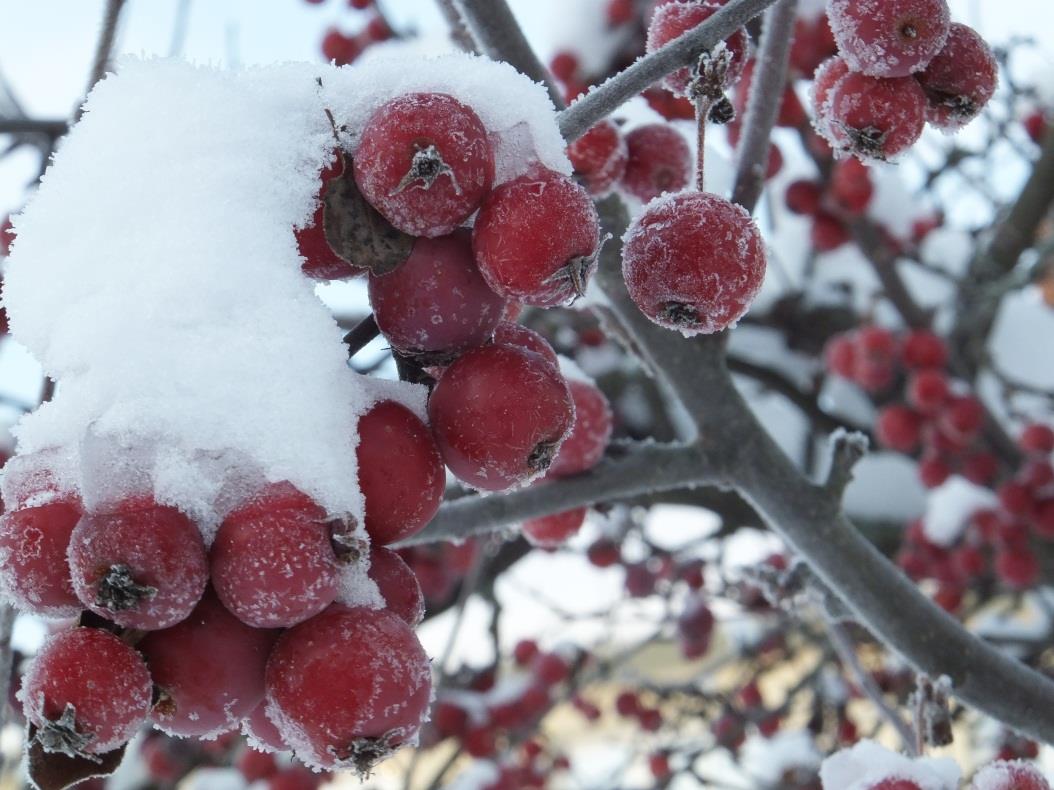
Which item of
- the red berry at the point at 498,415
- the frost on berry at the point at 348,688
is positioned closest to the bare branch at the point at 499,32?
the red berry at the point at 498,415

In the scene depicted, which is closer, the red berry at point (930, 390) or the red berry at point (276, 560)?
the red berry at point (276, 560)

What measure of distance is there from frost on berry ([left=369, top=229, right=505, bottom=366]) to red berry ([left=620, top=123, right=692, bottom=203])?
718 mm

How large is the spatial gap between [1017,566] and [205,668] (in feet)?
12.9

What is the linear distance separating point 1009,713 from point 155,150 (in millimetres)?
1593

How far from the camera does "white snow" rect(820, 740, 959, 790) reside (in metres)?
1.37

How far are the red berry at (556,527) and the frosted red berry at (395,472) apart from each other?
3.33 feet

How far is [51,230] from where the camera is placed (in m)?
1.00

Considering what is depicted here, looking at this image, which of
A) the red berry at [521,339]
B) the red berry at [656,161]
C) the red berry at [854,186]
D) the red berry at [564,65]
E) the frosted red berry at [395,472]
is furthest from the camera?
the red berry at [854,186]

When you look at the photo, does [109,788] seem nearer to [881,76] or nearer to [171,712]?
[171,712]

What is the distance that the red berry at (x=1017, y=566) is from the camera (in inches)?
160

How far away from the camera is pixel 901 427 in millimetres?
4332

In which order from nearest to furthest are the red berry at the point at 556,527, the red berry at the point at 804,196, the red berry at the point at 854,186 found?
the red berry at the point at 556,527 < the red berry at the point at 854,186 < the red berry at the point at 804,196

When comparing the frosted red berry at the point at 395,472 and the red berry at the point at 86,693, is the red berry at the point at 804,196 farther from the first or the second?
the red berry at the point at 86,693

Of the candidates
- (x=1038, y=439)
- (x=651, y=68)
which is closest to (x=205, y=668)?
(x=651, y=68)
